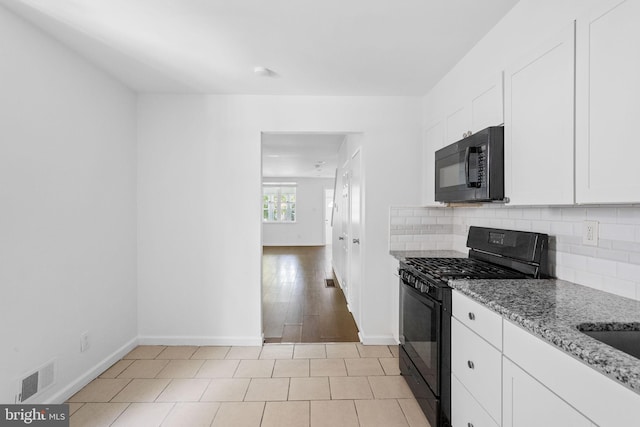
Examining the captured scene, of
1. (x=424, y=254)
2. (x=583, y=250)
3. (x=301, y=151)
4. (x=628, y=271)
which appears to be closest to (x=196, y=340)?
(x=424, y=254)

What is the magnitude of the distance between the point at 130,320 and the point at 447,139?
10.5 feet

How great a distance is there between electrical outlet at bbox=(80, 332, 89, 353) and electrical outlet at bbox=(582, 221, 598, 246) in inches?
128

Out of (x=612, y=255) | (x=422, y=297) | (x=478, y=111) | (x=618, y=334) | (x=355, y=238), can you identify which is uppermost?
(x=478, y=111)

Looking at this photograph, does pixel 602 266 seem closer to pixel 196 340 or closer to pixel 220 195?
pixel 220 195

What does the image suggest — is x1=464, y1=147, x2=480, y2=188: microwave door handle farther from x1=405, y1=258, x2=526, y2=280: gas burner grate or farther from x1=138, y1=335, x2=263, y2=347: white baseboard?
x1=138, y1=335, x2=263, y2=347: white baseboard

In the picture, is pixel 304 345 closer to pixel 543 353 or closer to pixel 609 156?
pixel 543 353

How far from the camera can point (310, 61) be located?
Result: 2520 millimetres

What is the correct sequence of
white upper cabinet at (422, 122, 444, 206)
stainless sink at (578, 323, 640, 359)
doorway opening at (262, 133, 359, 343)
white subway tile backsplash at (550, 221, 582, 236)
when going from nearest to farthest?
stainless sink at (578, 323, 640, 359)
white subway tile backsplash at (550, 221, 582, 236)
white upper cabinet at (422, 122, 444, 206)
doorway opening at (262, 133, 359, 343)

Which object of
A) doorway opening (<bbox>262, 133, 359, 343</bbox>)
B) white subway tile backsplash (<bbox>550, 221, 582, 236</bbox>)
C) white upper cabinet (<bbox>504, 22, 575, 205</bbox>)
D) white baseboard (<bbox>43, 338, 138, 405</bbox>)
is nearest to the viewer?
white upper cabinet (<bbox>504, 22, 575, 205</bbox>)

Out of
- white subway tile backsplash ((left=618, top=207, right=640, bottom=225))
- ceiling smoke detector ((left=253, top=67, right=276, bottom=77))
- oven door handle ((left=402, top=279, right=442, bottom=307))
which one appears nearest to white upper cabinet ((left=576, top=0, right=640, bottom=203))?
white subway tile backsplash ((left=618, top=207, right=640, bottom=225))

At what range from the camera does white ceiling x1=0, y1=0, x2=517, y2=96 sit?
1.85 m

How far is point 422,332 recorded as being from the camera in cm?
214

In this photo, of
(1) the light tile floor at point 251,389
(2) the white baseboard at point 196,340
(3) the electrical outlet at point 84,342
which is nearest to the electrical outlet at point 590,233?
(1) the light tile floor at point 251,389

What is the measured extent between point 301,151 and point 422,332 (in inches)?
183
